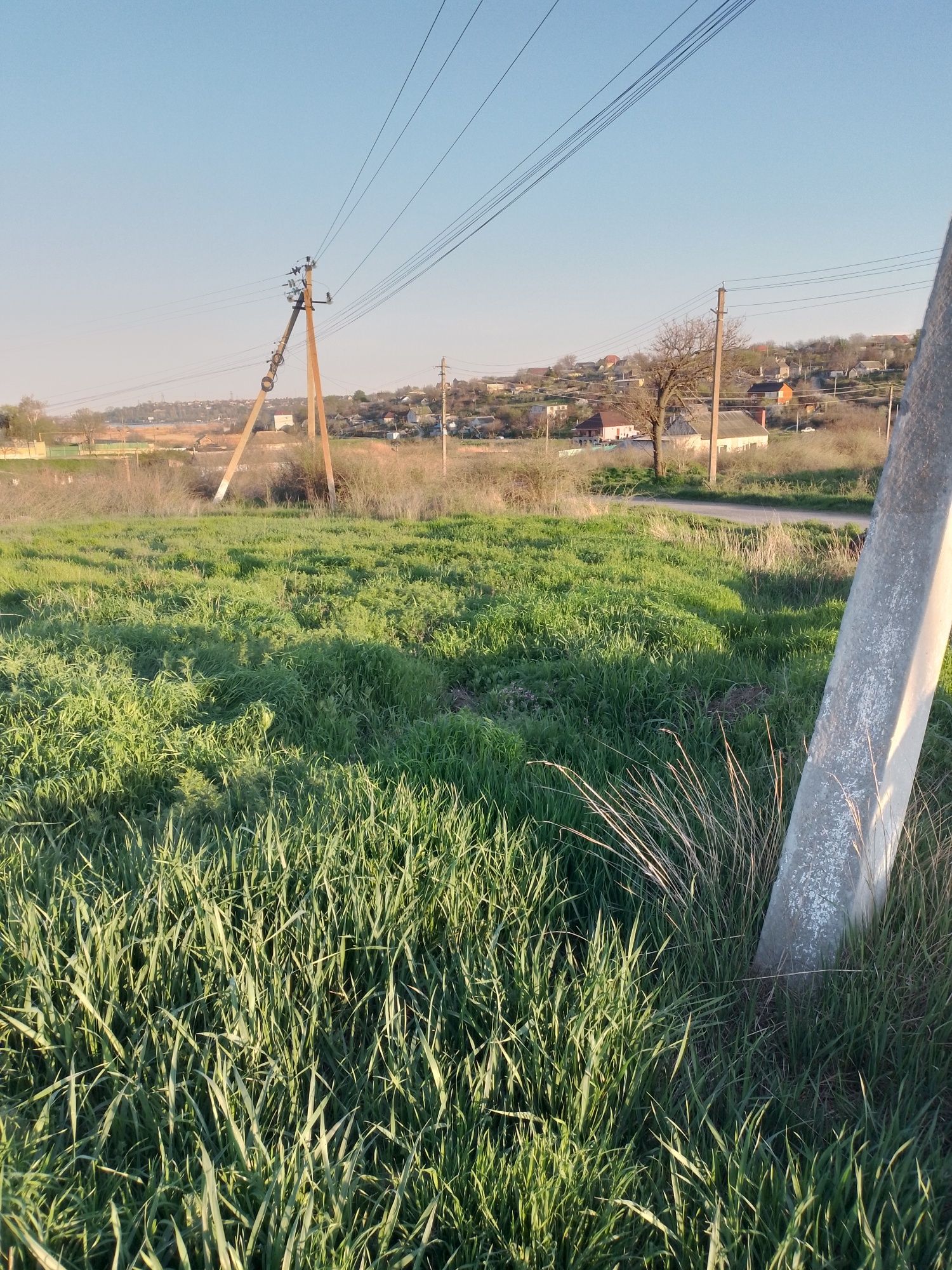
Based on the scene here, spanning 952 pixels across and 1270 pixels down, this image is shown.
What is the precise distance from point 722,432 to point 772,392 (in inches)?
728

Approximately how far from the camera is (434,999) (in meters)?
2.47

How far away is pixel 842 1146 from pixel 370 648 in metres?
5.06

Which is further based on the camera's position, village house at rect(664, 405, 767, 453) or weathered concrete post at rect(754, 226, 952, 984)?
village house at rect(664, 405, 767, 453)

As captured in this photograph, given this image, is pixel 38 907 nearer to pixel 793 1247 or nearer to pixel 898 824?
pixel 793 1247

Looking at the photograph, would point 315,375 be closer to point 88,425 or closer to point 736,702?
point 736,702

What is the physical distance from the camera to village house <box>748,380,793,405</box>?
6419cm

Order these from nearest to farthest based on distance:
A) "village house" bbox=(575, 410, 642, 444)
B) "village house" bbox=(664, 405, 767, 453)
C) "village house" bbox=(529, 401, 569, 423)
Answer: "village house" bbox=(664, 405, 767, 453) < "village house" bbox=(575, 410, 642, 444) < "village house" bbox=(529, 401, 569, 423)

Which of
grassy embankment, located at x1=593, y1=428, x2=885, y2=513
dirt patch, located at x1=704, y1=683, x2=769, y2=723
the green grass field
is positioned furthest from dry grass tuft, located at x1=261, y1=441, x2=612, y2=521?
the green grass field

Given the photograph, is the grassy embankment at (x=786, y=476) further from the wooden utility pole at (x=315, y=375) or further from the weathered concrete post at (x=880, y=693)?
the weathered concrete post at (x=880, y=693)

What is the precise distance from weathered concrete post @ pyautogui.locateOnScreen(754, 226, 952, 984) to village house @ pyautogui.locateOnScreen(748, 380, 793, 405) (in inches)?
2613

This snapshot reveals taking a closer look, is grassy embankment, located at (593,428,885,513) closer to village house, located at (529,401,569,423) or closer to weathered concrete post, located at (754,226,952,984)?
weathered concrete post, located at (754,226,952,984)

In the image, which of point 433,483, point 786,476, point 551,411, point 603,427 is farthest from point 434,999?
point 551,411

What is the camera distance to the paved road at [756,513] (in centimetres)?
1992

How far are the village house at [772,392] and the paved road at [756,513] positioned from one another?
40.1 meters
